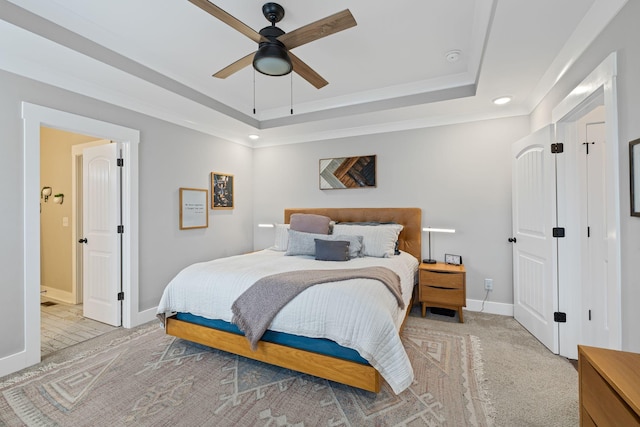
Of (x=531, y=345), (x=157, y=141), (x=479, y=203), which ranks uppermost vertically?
(x=157, y=141)

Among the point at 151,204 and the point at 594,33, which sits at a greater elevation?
the point at 594,33

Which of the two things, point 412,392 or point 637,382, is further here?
point 412,392

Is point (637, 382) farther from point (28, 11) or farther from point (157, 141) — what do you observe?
point (157, 141)

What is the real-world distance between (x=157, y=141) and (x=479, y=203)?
13.4ft

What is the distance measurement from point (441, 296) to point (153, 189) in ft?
11.9

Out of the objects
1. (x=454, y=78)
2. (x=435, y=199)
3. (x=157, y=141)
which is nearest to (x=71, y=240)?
(x=157, y=141)

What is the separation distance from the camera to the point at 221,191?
4375 mm

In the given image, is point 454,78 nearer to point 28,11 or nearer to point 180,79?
point 180,79

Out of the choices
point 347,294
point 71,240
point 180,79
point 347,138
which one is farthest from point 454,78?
point 71,240

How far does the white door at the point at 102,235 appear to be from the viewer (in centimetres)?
318

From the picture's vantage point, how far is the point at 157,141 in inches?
136

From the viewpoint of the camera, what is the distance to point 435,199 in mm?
3840

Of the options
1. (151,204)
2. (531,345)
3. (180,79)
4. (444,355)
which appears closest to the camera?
(444,355)

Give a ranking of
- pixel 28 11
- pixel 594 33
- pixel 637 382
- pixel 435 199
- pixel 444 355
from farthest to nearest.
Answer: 1. pixel 435 199
2. pixel 444 355
3. pixel 28 11
4. pixel 594 33
5. pixel 637 382
